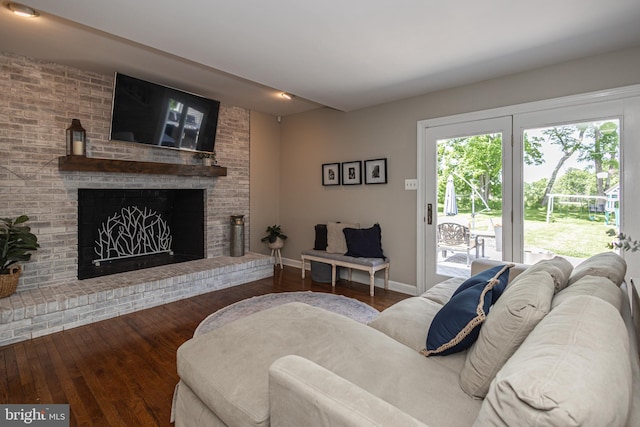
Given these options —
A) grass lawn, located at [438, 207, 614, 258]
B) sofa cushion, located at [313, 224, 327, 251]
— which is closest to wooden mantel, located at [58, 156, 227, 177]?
sofa cushion, located at [313, 224, 327, 251]

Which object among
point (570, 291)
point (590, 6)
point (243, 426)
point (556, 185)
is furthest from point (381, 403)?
point (556, 185)

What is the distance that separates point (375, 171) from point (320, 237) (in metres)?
1.18

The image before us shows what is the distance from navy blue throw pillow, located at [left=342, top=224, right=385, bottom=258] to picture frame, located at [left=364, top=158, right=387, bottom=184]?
0.58 m

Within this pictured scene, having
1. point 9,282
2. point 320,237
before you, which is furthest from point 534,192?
point 9,282

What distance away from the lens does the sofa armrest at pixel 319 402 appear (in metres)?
0.86

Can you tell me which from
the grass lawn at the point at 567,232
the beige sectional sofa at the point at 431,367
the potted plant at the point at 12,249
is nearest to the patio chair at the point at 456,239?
the grass lawn at the point at 567,232

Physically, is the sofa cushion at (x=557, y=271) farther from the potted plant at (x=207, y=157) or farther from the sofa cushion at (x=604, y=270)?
the potted plant at (x=207, y=157)

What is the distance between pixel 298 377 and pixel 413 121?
11.1 feet

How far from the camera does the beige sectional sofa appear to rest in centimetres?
69

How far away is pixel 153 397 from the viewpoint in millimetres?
1889

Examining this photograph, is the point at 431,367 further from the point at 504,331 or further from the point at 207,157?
the point at 207,157

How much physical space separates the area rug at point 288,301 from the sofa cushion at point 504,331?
1.85 m

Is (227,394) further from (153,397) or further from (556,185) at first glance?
(556,185)

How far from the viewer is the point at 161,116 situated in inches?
147
